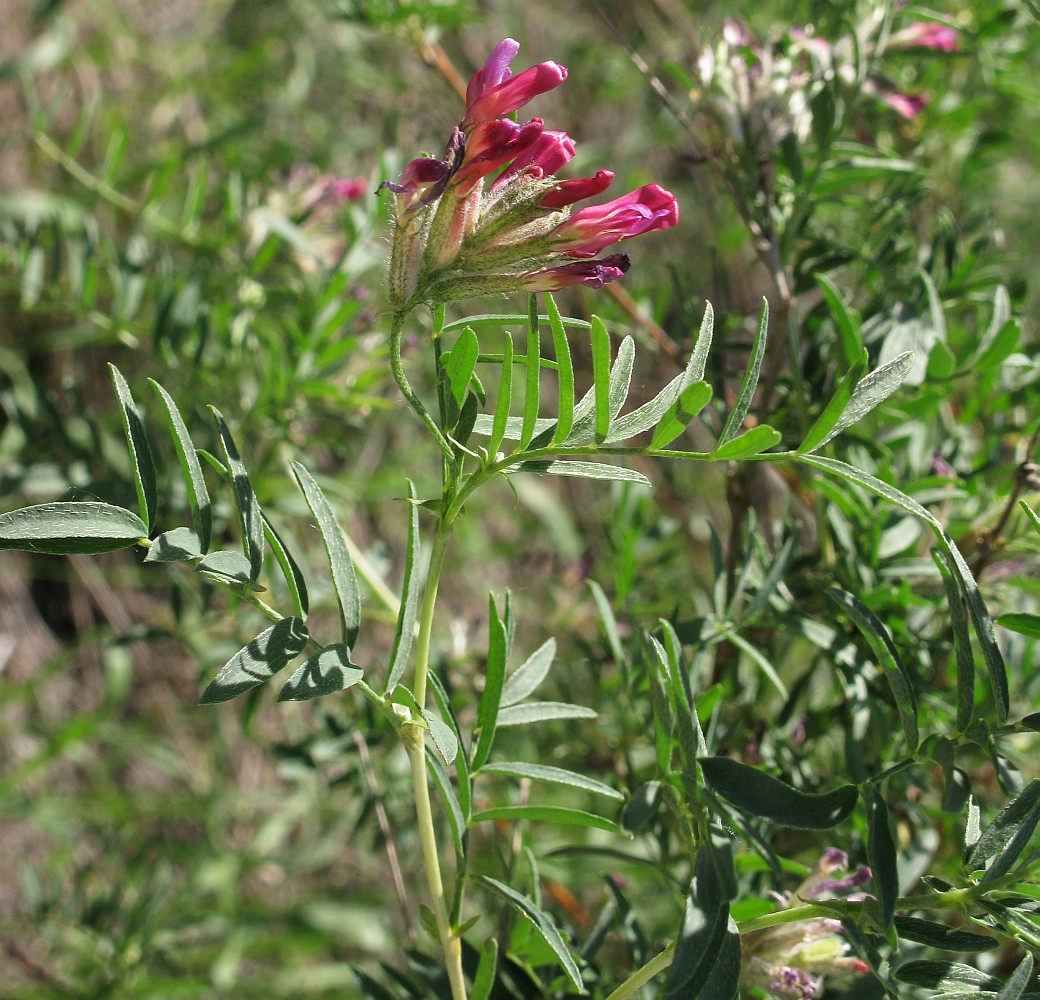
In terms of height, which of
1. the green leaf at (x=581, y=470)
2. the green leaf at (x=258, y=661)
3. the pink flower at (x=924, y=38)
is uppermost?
the pink flower at (x=924, y=38)

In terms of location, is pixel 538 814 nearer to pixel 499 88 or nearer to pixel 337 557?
pixel 337 557

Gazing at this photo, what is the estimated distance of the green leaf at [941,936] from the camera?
22.0 inches

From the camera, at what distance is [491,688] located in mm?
668

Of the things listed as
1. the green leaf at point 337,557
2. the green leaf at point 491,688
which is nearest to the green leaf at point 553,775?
the green leaf at point 491,688

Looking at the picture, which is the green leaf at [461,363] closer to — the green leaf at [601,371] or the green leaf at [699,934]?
the green leaf at [601,371]

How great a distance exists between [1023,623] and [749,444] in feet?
0.72

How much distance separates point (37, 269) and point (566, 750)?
0.88m

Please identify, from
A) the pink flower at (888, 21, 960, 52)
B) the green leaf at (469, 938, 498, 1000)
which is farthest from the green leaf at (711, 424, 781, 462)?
the pink flower at (888, 21, 960, 52)

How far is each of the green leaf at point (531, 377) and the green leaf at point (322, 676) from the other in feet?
0.53

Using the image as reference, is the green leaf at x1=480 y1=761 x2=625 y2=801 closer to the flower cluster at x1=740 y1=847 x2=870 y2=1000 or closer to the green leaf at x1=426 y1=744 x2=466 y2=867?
the green leaf at x1=426 y1=744 x2=466 y2=867

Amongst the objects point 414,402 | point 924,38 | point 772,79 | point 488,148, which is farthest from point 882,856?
point 924,38

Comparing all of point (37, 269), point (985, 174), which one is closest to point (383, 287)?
point (37, 269)

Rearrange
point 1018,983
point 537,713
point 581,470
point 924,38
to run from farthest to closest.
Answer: point 924,38, point 537,713, point 581,470, point 1018,983

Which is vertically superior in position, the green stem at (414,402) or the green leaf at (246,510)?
the green stem at (414,402)
